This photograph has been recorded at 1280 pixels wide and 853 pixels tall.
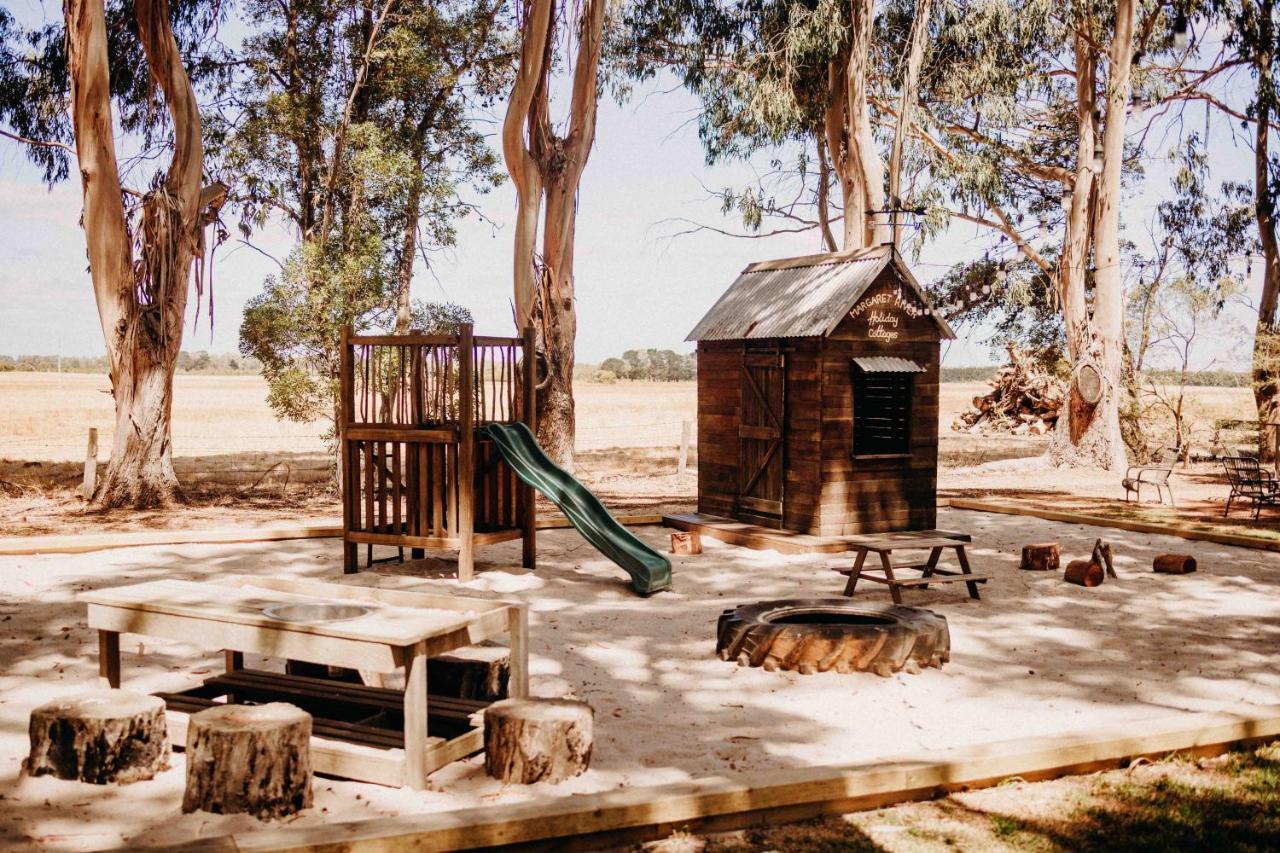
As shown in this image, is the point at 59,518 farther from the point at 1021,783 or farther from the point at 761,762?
the point at 1021,783

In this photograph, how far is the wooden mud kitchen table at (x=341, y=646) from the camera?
14.8ft

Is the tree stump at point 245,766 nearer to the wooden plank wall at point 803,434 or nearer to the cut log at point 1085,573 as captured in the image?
the cut log at point 1085,573

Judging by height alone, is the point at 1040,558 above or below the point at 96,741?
below

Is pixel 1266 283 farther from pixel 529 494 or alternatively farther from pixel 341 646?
pixel 341 646

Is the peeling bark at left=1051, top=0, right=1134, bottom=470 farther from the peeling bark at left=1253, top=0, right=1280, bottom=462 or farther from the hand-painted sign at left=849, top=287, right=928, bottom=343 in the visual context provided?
the hand-painted sign at left=849, top=287, right=928, bottom=343

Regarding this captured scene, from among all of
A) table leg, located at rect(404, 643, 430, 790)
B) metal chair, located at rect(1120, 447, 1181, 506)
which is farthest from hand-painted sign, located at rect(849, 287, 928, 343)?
table leg, located at rect(404, 643, 430, 790)

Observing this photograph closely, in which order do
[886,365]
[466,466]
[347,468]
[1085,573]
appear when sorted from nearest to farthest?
[1085,573]
[466,466]
[347,468]
[886,365]

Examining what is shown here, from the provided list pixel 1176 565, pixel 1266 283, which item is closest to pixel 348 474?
pixel 1176 565

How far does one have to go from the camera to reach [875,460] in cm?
1152

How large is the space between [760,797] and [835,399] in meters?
7.35

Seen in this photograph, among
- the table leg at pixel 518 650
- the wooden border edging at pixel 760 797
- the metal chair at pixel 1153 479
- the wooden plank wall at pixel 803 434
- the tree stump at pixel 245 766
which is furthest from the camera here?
the metal chair at pixel 1153 479

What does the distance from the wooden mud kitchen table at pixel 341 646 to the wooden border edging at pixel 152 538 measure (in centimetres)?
586

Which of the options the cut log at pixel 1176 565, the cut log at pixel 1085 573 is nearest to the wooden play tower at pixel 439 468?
the cut log at pixel 1085 573

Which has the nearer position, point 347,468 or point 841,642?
point 841,642
